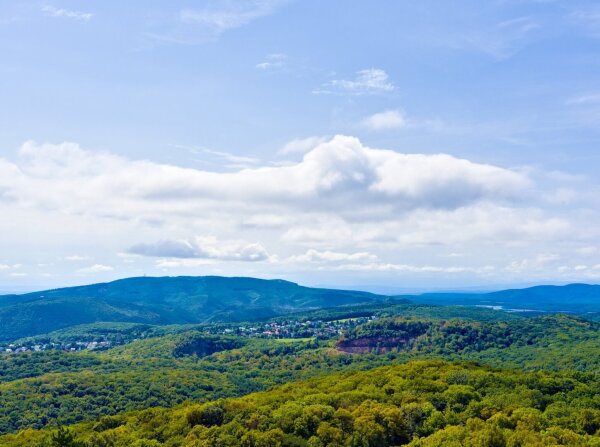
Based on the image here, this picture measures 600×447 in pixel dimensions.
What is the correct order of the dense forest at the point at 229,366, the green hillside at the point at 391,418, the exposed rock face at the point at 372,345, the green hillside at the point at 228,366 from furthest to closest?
the exposed rock face at the point at 372,345 < the green hillside at the point at 228,366 < the dense forest at the point at 229,366 < the green hillside at the point at 391,418

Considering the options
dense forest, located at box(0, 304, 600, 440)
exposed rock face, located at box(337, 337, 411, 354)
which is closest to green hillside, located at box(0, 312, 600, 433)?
dense forest, located at box(0, 304, 600, 440)

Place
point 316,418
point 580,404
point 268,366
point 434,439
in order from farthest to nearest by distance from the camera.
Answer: point 268,366 → point 580,404 → point 316,418 → point 434,439

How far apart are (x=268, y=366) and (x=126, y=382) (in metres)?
58.0

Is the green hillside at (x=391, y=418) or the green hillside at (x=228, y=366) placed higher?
the green hillside at (x=391, y=418)

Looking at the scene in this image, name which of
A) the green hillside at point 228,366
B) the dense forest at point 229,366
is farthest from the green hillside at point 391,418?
the dense forest at point 229,366

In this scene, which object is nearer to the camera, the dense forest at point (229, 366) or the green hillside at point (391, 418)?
the green hillside at point (391, 418)

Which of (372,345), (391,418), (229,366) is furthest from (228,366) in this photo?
(391,418)

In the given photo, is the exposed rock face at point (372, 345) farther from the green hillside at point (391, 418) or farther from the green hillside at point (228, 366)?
the green hillside at point (391, 418)

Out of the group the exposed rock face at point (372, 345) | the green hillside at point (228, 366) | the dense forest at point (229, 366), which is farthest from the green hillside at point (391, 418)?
the exposed rock face at point (372, 345)

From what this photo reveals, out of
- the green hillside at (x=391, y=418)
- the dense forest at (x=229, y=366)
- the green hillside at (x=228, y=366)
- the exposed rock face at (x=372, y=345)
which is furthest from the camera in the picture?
the exposed rock face at (x=372, y=345)

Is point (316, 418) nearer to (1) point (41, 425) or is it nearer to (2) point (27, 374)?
(1) point (41, 425)

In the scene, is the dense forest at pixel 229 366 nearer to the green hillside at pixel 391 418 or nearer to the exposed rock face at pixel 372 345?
the exposed rock face at pixel 372 345

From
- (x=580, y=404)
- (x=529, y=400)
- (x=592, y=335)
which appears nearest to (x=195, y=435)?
(x=529, y=400)

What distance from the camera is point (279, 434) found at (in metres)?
51.2
